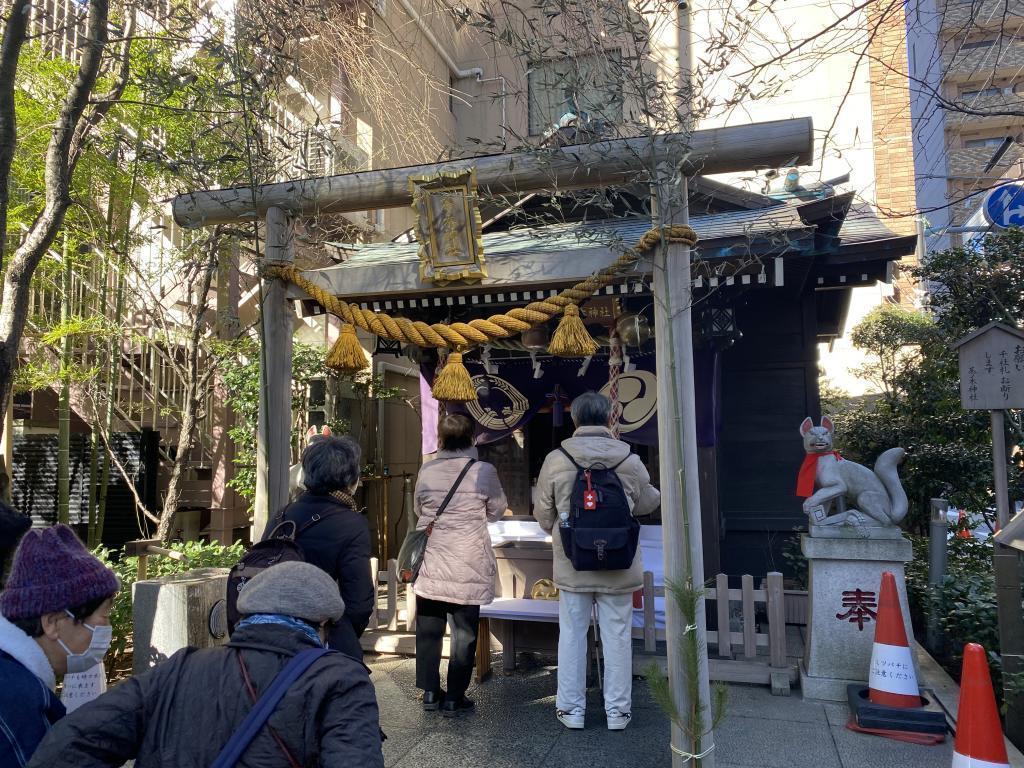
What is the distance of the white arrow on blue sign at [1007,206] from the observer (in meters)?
7.87

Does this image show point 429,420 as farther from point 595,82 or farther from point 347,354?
point 595,82

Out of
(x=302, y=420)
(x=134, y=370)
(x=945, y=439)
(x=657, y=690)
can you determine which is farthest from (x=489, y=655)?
(x=134, y=370)

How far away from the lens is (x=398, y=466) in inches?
463

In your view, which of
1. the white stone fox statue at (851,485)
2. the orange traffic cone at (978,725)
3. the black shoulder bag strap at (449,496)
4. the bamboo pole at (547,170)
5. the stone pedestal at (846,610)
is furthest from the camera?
the white stone fox statue at (851,485)

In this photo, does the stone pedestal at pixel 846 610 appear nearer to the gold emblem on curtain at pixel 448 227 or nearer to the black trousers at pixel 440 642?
the black trousers at pixel 440 642

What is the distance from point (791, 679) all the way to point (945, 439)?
4.87 metres

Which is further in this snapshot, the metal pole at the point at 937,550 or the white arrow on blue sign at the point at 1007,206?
the white arrow on blue sign at the point at 1007,206

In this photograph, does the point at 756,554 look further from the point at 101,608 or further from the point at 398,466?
the point at 101,608

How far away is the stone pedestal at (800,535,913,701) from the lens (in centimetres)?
481

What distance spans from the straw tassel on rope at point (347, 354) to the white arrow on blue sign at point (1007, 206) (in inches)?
291

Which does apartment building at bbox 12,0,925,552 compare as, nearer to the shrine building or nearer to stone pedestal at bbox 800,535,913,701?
the shrine building

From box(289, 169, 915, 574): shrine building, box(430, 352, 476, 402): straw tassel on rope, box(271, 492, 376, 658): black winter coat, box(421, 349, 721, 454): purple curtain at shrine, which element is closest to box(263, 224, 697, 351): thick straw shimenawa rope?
box(430, 352, 476, 402): straw tassel on rope

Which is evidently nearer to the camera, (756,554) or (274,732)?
(274,732)

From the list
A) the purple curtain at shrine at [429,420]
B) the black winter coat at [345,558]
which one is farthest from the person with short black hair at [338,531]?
the purple curtain at shrine at [429,420]
